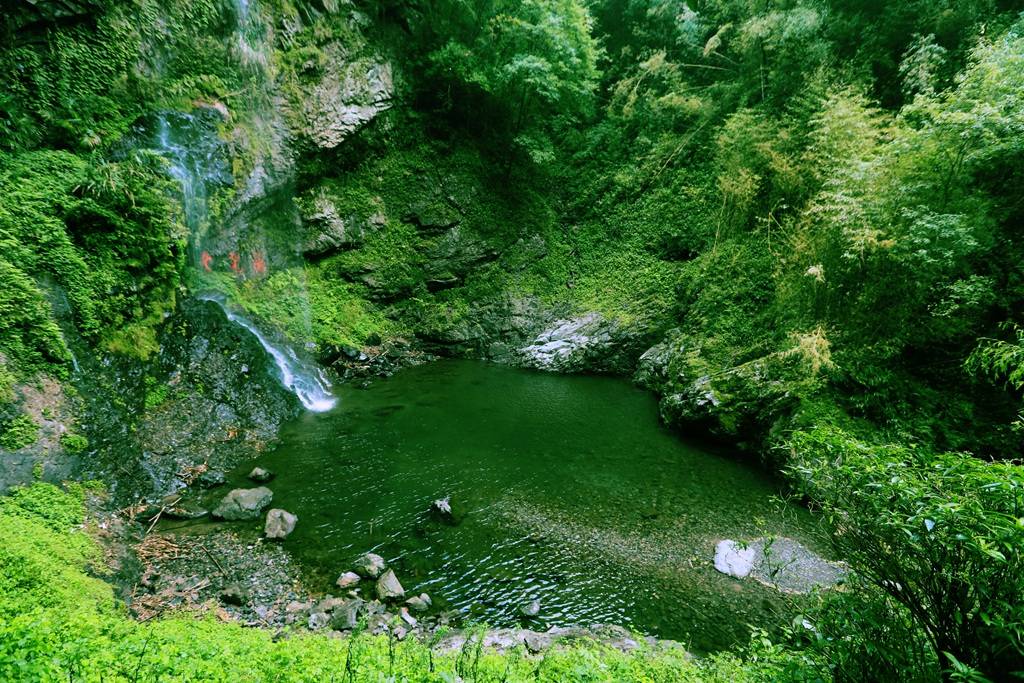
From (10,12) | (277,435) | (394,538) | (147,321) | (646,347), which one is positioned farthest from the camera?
(646,347)

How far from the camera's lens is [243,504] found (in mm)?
6898

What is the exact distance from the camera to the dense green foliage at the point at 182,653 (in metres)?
2.68

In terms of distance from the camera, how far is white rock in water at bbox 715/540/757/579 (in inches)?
235

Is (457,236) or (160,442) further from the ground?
(457,236)

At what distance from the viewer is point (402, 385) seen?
43.0ft

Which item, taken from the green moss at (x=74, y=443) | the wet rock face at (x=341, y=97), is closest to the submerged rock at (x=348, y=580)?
the green moss at (x=74, y=443)

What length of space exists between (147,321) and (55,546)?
187 inches

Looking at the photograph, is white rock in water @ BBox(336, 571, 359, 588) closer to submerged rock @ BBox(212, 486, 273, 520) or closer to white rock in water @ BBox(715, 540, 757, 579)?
submerged rock @ BBox(212, 486, 273, 520)

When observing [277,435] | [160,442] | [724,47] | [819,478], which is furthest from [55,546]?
[724,47]

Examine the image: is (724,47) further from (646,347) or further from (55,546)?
(55,546)

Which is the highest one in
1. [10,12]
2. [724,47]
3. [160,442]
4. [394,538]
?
[724,47]

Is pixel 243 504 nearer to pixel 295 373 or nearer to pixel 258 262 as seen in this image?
pixel 295 373

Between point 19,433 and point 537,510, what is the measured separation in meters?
6.95

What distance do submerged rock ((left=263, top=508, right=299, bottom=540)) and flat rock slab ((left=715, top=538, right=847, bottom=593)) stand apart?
20.1ft
